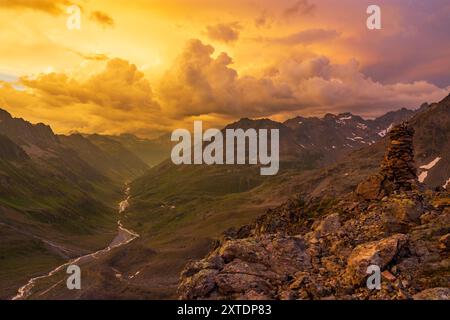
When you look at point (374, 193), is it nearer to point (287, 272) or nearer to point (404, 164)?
point (404, 164)

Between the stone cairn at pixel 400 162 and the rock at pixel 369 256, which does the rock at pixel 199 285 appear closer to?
the rock at pixel 369 256

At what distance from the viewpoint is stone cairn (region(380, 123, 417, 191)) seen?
7231cm

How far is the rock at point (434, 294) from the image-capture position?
112 ft

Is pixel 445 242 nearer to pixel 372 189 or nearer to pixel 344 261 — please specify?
pixel 344 261

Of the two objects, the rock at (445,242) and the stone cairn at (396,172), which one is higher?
the stone cairn at (396,172)

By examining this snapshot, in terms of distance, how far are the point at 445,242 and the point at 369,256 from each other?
10.9 m

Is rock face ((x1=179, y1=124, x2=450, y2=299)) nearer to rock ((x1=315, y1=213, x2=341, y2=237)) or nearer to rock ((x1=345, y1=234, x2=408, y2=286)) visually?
rock ((x1=345, y1=234, x2=408, y2=286))

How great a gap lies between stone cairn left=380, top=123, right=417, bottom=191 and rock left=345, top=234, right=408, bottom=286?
100 ft

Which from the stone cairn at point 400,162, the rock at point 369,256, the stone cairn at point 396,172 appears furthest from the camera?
the stone cairn at point 400,162

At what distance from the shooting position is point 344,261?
4362 centimetres

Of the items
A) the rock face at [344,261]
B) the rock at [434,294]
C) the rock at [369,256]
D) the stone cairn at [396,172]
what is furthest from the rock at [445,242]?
the stone cairn at [396,172]

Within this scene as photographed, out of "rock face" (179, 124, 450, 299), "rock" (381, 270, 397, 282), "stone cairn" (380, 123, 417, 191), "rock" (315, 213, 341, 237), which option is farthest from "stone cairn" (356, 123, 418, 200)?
"rock" (381, 270, 397, 282)

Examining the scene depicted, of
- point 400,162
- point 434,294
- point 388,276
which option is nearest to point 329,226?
point 388,276
